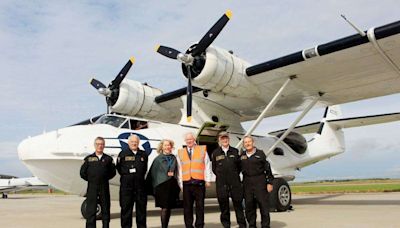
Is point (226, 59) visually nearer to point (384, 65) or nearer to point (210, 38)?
point (210, 38)

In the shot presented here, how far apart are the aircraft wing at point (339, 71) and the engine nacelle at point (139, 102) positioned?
432 cm

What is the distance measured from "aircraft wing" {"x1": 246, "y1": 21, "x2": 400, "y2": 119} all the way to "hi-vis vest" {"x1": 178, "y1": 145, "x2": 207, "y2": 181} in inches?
201

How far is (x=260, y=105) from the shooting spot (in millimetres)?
12852

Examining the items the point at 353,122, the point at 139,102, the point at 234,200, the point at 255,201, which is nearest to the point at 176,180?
the point at 234,200

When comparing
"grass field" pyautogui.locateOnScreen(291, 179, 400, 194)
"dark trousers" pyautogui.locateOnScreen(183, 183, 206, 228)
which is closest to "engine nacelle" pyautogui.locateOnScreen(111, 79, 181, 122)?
"dark trousers" pyautogui.locateOnScreen(183, 183, 206, 228)

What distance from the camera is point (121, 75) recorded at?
540 inches

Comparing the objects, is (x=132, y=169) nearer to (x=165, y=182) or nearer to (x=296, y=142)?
(x=165, y=182)

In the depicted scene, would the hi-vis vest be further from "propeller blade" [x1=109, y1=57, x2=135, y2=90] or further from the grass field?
the grass field

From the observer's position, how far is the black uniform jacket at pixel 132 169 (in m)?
6.00

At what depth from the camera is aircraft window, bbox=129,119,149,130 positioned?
397 inches

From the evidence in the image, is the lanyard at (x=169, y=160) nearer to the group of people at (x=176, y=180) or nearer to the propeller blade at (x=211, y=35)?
the group of people at (x=176, y=180)

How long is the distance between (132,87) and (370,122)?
28.3ft

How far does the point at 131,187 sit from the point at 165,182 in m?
0.54

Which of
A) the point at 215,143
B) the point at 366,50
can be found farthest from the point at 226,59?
the point at 366,50
